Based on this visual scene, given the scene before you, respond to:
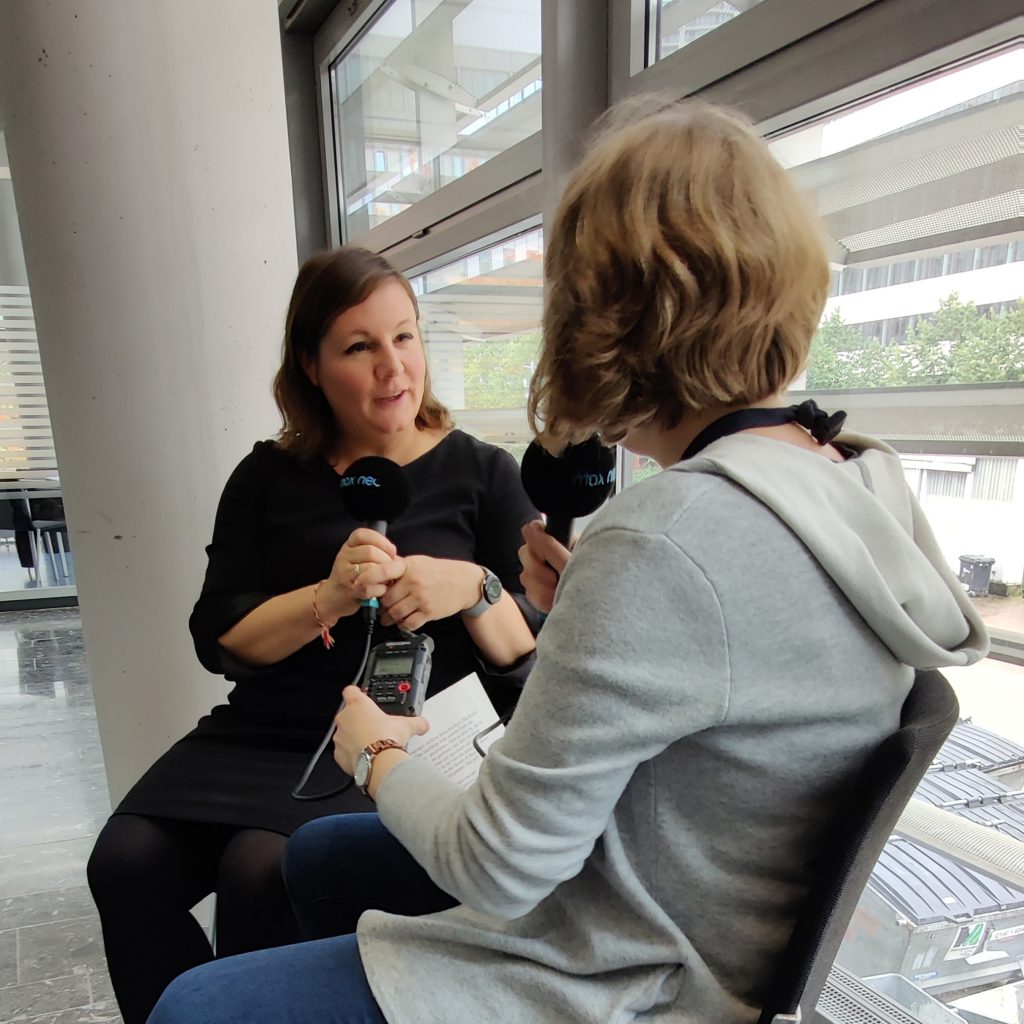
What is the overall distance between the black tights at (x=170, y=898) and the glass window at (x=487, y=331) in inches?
43.7

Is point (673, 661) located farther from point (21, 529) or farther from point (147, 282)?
point (21, 529)

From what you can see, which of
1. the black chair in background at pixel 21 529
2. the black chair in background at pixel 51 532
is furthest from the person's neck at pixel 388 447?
the black chair in background at pixel 21 529

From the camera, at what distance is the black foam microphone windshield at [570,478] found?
91 centimetres

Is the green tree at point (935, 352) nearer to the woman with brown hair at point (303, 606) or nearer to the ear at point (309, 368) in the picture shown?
the woman with brown hair at point (303, 606)

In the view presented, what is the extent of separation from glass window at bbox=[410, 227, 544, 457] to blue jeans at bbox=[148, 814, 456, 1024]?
116cm

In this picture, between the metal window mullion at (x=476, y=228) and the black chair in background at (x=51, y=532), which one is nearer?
the metal window mullion at (x=476, y=228)

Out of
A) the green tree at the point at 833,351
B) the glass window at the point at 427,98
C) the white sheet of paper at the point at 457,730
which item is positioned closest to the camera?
the white sheet of paper at the point at 457,730

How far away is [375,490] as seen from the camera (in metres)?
1.15

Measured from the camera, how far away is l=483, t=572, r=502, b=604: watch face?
47.8 inches

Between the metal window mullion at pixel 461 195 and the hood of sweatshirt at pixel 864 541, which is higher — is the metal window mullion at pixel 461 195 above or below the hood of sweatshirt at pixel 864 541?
above

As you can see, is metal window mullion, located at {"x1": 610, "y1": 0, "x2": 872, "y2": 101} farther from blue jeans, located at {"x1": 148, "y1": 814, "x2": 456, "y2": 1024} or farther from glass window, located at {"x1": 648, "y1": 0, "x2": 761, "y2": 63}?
blue jeans, located at {"x1": 148, "y1": 814, "x2": 456, "y2": 1024}

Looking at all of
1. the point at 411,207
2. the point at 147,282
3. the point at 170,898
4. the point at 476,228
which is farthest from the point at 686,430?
the point at 411,207

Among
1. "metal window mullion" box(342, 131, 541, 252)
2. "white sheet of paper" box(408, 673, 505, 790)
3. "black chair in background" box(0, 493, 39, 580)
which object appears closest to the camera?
"white sheet of paper" box(408, 673, 505, 790)

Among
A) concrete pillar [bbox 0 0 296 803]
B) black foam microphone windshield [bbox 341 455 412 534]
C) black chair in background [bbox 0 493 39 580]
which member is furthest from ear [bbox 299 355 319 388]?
black chair in background [bbox 0 493 39 580]
